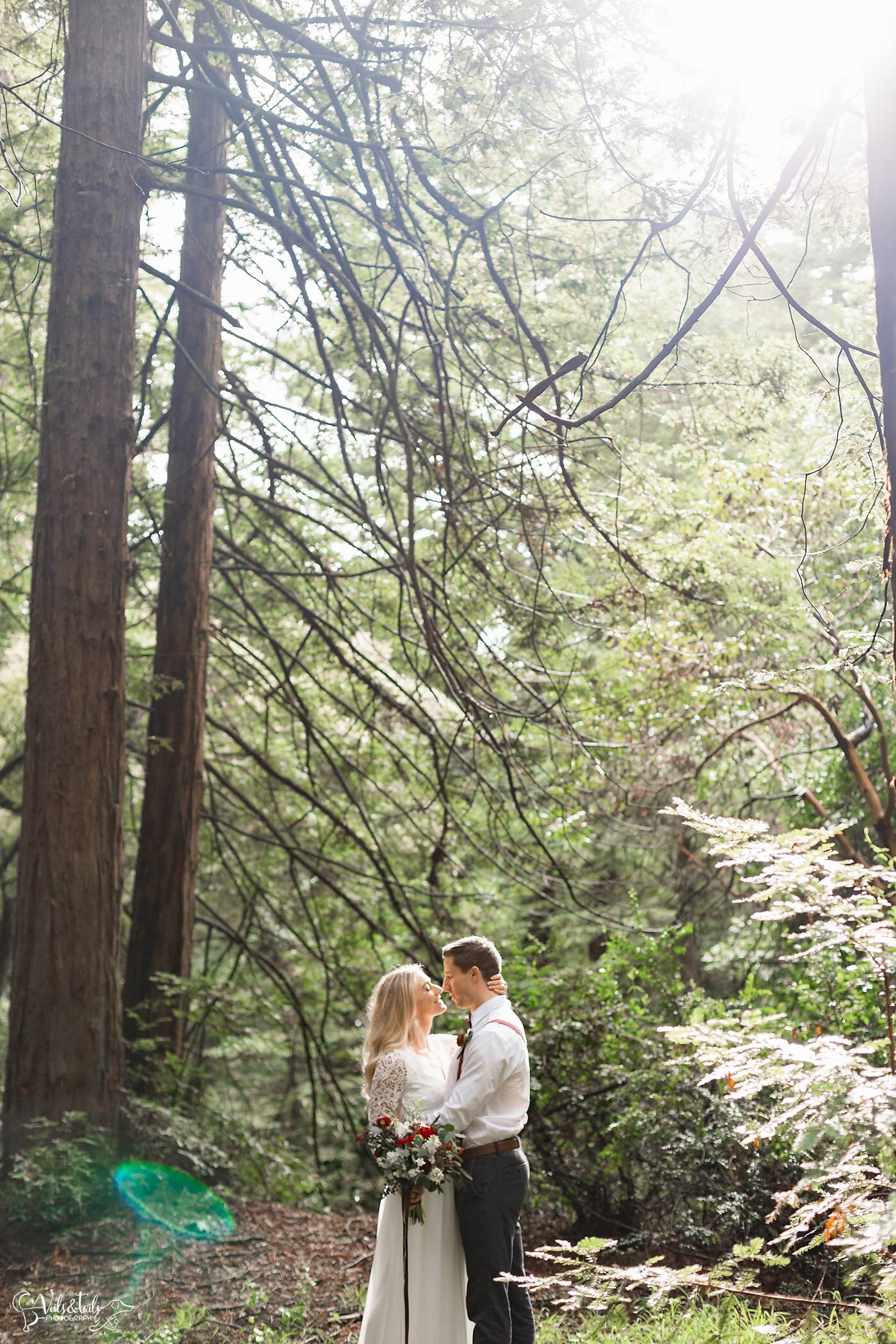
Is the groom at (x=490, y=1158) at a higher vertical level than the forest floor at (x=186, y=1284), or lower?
higher

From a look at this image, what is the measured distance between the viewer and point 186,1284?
18.7ft

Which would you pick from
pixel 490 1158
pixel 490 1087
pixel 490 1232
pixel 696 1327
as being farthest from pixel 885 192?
pixel 696 1327

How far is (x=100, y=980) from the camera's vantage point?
617 centimetres

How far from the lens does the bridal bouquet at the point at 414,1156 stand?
12.5 feet

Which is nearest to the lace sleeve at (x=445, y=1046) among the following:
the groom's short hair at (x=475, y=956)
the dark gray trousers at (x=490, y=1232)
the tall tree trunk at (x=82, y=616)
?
the groom's short hair at (x=475, y=956)

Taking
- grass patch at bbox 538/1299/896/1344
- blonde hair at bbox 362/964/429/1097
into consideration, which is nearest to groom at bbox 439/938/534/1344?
blonde hair at bbox 362/964/429/1097

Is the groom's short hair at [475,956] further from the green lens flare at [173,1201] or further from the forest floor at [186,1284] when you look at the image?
the green lens flare at [173,1201]

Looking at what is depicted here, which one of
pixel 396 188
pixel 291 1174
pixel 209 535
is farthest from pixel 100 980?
pixel 396 188

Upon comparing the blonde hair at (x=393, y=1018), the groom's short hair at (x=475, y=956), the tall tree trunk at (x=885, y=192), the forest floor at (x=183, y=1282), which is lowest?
the forest floor at (x=183, y=1282)

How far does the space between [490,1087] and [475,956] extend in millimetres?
492

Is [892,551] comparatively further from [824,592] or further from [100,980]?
[824,592]

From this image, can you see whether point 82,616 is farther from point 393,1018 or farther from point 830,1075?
point 830,1075

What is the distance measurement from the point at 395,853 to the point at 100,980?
5535mm

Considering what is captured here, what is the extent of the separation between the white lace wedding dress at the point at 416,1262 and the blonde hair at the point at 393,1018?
95mm
